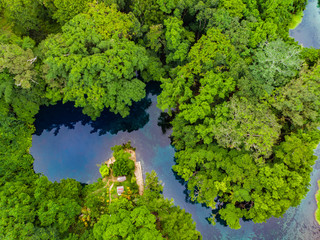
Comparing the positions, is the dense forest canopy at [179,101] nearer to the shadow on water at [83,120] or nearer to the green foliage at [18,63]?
the green foliage at [18,63]

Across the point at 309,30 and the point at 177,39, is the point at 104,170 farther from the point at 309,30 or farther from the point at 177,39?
the point at 309,30

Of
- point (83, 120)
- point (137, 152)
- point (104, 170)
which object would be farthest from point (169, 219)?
point (83, 120)

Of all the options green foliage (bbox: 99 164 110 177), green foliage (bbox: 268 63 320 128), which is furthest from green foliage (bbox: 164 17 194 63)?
green foliage (bbox: 99 164 110 177)

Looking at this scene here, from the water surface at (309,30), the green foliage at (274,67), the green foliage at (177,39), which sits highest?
the water surface at (309,30)

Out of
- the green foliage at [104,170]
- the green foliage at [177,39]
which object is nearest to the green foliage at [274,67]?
the green foliage at [177,39]

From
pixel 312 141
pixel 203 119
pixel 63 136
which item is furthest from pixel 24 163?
pixel 312 141

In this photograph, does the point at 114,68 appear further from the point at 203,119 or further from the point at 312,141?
the point at 312,141

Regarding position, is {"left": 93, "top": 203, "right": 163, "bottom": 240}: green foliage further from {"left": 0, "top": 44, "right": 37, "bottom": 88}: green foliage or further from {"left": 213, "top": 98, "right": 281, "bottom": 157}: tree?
{"left": 0, "top": 44, "right": 37, "bottom": 88}: green foliage
